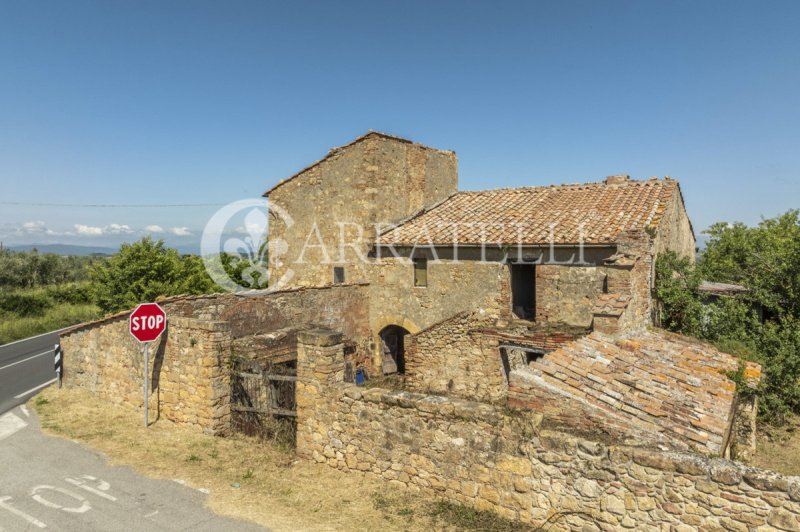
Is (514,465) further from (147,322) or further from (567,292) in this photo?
(567,292)

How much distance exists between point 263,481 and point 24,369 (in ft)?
49.4

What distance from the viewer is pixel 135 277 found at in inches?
932

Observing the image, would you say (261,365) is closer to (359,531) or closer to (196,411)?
(196,411)

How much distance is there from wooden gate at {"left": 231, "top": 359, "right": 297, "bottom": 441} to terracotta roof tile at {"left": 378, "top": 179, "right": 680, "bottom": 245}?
710 cm

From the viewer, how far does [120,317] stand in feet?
36.8

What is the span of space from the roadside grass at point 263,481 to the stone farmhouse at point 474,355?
26 cm

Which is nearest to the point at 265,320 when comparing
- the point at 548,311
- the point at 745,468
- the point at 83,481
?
the point at 83,481

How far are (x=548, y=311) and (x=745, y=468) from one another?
8753mm

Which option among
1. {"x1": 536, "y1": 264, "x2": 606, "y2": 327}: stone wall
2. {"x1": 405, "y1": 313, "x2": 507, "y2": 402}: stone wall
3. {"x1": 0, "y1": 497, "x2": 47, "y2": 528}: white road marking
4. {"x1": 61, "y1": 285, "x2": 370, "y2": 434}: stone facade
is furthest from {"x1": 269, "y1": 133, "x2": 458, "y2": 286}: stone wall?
{"x1": 0, "y1": 497, "x2": 47, "y2": 528}: white road marking

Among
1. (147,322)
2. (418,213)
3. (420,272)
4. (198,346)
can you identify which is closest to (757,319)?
(420,272)

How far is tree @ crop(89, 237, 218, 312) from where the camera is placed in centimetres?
2325

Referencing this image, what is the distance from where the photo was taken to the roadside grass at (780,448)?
9711mm

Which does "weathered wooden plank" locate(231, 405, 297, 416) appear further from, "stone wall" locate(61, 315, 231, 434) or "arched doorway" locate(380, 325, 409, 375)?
"arched doorway" locate(380, 325, 409, 375)

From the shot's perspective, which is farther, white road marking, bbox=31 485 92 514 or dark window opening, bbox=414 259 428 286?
dark window opening, bbox=414 259 428 286
